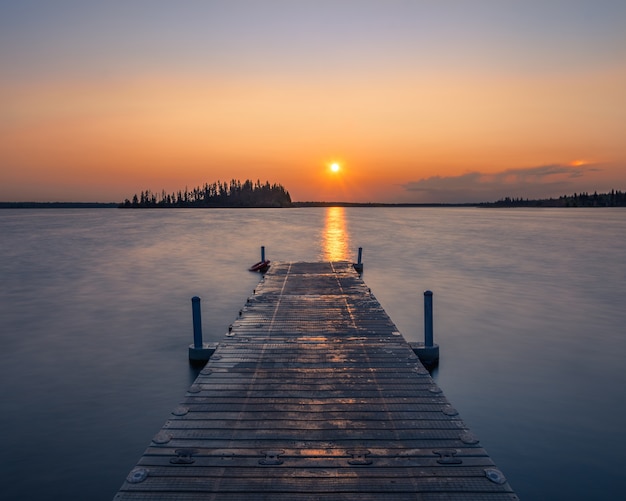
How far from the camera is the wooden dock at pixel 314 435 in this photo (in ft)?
15.8

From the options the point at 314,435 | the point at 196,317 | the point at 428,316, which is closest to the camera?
the point at 314,435

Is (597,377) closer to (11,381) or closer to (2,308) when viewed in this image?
(11,381)

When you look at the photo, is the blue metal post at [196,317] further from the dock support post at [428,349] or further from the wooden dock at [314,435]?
the dock support post at [428,349]

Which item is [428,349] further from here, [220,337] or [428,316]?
[220,337]

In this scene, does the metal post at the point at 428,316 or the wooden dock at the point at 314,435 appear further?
the metal post at the point at 428,316

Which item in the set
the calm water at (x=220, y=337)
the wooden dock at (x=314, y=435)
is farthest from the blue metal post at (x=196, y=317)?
the wooden dock at (x=314, y=435)

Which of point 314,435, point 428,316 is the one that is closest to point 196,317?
point 428,316

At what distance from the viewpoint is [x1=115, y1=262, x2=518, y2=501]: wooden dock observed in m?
4.80

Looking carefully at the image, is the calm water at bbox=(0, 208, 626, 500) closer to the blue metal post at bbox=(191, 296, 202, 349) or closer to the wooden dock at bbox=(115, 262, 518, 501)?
the blue metal post at bbox=(191, 296, 202, 349)

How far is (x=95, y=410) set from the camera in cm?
1002

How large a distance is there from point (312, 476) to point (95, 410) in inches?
283

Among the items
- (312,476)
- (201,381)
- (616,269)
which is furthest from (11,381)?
(616,269)

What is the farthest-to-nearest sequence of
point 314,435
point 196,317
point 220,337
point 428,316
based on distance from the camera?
point 220,337 → point 428,316 → point 196,317 → point 314,435

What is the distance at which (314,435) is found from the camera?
5875 mm
